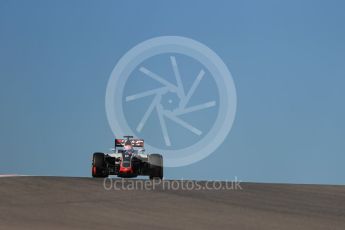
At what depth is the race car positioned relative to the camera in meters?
26.5

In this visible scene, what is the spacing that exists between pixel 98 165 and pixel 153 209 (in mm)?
15315

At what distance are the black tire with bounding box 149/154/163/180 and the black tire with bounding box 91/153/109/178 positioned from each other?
6.67 ft

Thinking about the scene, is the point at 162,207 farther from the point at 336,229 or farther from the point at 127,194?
the point at 336,229

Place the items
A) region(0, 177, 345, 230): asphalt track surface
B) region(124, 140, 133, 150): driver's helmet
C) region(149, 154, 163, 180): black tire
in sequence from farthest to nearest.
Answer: region(124, 140, 133, 150): driver's helmet < region(149, 154, 163, 180): black tire < region(0, 177, 345, 230): asphalt track surface

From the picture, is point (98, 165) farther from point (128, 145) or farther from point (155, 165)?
point (155, 165)

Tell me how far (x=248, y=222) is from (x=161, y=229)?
1881 mm

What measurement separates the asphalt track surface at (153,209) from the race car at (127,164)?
1030 cm

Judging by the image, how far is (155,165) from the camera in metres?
26.5

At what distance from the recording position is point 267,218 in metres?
11.0

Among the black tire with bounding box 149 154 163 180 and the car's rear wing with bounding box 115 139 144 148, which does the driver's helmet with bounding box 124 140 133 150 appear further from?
the black tire with bounding box 149 154 163 180

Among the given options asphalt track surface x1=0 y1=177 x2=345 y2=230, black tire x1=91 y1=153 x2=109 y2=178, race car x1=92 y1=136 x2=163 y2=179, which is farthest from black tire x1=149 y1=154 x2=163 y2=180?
asphalt track surface x1=0 y1=177 x2=345 y2=230

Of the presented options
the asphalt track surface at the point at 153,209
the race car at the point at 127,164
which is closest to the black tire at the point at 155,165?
the race car at the point at 127,164

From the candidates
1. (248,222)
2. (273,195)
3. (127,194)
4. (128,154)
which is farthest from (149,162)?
(248,222)

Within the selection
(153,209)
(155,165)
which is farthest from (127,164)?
(153,209)
